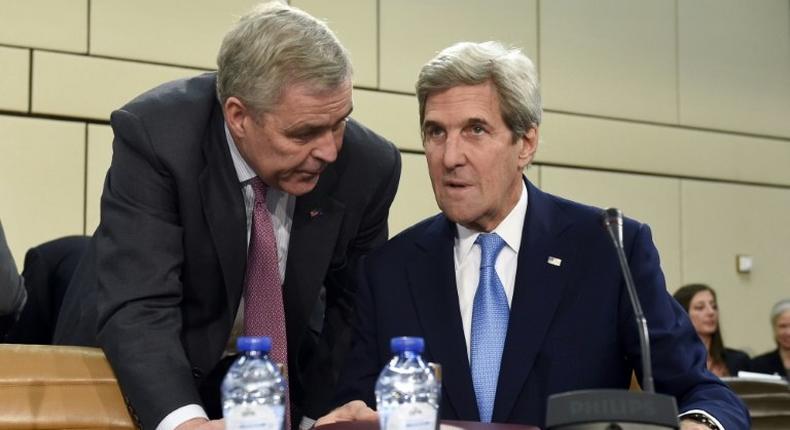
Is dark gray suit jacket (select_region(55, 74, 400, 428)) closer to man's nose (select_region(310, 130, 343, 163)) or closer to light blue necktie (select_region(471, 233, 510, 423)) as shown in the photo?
man's nose (select_region(310, 130, 343, 163))

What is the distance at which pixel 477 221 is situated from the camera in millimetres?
2488

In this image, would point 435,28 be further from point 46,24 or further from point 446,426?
point 446,426

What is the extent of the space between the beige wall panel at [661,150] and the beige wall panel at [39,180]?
102 inches

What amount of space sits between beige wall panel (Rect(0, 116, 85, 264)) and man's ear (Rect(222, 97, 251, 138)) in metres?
2.60

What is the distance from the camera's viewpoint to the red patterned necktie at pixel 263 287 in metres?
2.51

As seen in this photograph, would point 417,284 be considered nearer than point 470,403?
No

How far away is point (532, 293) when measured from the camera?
238 centimetres

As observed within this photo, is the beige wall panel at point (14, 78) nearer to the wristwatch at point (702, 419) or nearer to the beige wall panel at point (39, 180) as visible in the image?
the beige wall panel at point (39, 180)

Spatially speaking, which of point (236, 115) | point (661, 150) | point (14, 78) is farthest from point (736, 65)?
point (236, 115)

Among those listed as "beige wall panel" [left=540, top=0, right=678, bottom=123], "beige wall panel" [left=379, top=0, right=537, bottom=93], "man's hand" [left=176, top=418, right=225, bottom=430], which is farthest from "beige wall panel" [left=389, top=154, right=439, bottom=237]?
"man's hand" [left=176, top=418, right=225, bottom=430]

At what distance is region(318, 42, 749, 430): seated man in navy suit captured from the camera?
232 centimetres

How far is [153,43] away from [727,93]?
3.77 meters

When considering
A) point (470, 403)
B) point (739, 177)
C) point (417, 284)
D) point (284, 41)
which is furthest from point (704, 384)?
point (739, 177)

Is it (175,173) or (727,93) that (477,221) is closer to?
(175,173)
